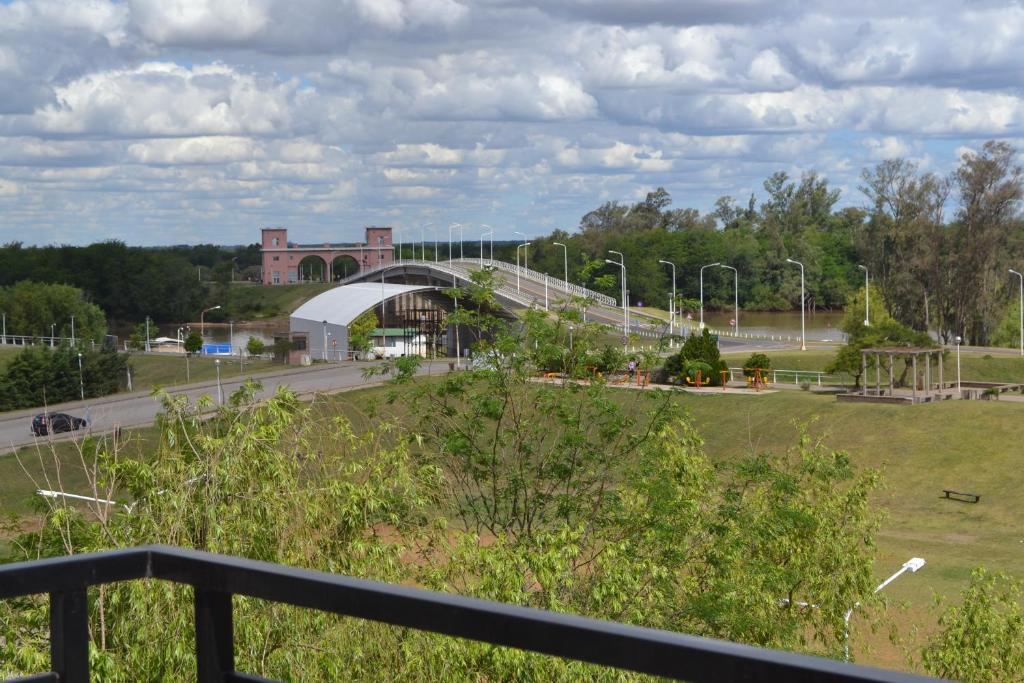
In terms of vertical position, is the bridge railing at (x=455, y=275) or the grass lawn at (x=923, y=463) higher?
the bridge railing at (x=455, y=275)

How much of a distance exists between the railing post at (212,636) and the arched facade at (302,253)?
14830cm

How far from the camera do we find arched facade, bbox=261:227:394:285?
151000 millimetres

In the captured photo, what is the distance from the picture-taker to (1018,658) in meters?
14.2

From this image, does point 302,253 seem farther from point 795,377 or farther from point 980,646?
point 980,646

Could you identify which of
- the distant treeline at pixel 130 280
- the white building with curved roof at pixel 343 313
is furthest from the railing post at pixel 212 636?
the distant treeline at pixel 130 280

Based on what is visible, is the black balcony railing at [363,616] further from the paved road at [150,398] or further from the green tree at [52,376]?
the green tree at [52,376]

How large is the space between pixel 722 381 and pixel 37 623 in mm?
44426

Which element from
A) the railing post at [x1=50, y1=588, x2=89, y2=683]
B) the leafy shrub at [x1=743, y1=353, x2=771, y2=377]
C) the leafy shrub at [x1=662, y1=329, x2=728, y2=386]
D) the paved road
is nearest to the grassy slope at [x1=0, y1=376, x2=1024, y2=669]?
the leafy shrub at [x1=662, y1=329, x2=728, y2=386]

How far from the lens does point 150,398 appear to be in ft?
143

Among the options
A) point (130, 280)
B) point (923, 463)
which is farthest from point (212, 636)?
point (130, 280)

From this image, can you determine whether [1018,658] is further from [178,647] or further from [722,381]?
[722,381]

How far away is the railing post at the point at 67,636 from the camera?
2199 millimetres

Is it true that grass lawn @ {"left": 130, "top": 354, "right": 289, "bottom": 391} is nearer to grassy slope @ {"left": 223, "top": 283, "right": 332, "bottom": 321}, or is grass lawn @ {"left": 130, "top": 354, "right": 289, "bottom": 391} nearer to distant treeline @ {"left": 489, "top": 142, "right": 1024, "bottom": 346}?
distant treeline @ {"left": 489, "top": 142, "right": 1024, "bottom": 346}

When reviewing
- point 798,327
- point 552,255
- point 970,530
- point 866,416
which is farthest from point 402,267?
point 970,530
